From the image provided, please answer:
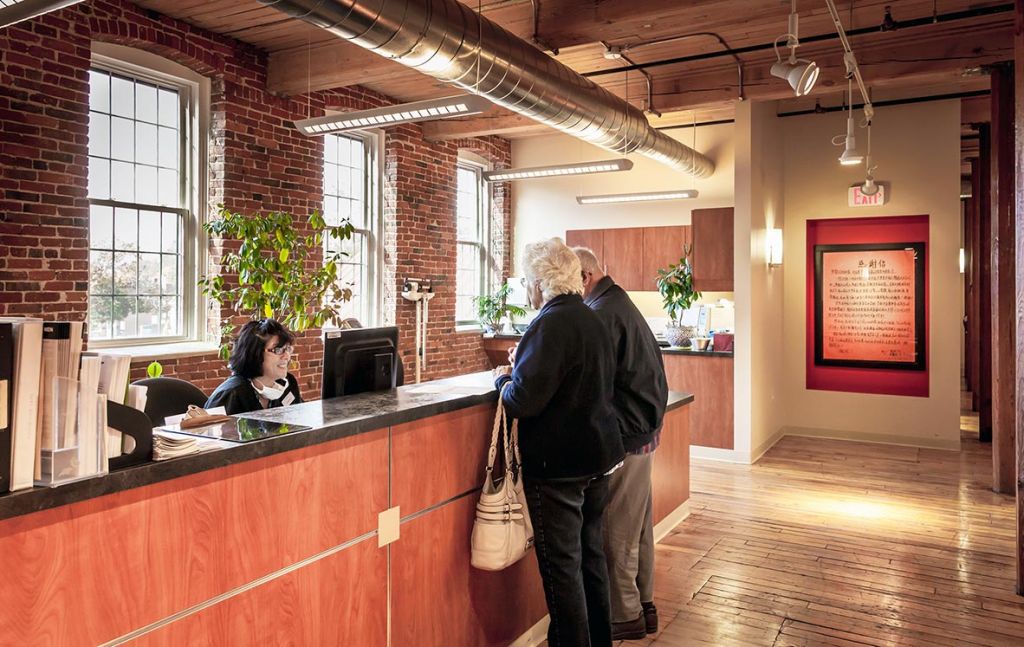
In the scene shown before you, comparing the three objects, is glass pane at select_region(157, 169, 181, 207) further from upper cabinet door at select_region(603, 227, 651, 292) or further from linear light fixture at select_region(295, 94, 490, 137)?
upper cabinet door at select_region(603, 227, 651, 292)

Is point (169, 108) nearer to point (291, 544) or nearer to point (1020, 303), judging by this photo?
point (291, 544)

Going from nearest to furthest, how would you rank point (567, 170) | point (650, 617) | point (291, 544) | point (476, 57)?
point (291, 544) → point (650, 617) → point (476, 57) → point (567, 170)

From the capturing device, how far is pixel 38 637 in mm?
1628

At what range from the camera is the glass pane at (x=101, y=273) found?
17.9ft

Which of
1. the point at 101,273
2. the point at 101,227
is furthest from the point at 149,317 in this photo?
the point at 101,227

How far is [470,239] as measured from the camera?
9.89 meters

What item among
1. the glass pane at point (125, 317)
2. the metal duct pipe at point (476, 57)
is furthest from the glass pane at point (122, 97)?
the metal duct pipe at point (476, 57)

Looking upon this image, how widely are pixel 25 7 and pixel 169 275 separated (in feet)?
9.92

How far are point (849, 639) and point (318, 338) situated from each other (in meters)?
5.05

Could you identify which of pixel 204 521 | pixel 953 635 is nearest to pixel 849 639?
pixel 953 635

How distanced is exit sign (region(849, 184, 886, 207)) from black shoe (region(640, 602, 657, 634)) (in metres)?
5.87

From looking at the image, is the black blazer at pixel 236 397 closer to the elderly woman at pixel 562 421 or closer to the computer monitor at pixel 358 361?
the computer monitor at pixel 358 361

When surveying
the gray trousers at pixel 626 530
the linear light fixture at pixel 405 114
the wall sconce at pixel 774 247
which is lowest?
the gray trousers at pixel 626 530

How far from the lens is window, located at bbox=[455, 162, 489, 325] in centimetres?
966
